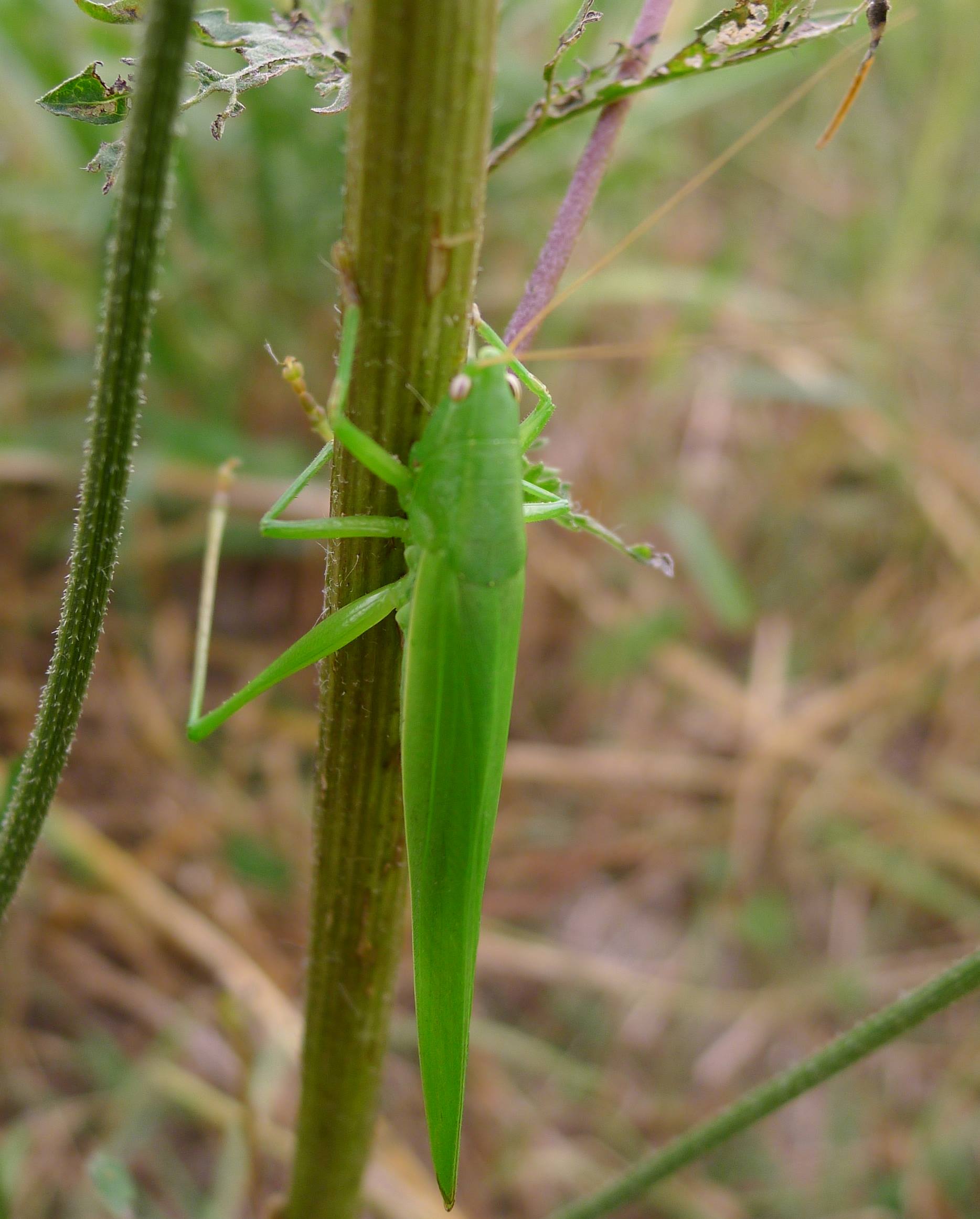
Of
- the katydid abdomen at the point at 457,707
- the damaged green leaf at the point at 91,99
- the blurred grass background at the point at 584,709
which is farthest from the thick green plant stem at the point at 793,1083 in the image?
the blurred grass background at the point at 584,709

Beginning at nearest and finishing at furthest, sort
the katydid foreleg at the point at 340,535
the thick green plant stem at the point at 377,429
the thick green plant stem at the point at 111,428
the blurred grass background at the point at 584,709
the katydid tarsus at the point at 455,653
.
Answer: the thick green plant stem at the point at 111,428 → the thick green plant stem at the point at 377,429 → the katydid foreleg at the point at 340,535 → the katydid tarsus at the point at 455,653 → the blurred grass background at the point at 584,709

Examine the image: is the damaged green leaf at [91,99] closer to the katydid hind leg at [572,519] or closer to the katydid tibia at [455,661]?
the katydid tibia at [455,661]

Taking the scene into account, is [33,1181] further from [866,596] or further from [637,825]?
[866,596]

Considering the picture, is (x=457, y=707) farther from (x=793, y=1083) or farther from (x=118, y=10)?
(x=118, y=10)

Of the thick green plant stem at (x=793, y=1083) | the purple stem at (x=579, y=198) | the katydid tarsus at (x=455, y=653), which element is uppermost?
the purple stem at (x=579, y=198)

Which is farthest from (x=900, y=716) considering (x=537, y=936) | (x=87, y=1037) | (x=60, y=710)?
(x=60, y=710)

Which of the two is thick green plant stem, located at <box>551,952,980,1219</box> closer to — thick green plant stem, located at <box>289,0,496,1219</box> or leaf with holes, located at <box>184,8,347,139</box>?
thick green plant stem, located at <box>289,0,496,1219</box>
